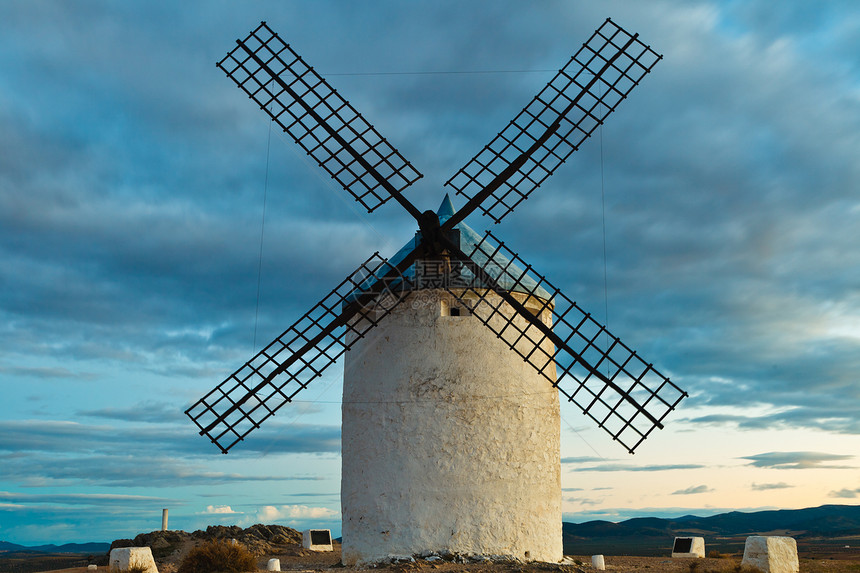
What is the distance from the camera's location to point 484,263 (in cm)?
1223

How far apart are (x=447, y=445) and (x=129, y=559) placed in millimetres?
4857

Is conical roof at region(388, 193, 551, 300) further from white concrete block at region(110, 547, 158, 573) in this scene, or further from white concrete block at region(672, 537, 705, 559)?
white concrete block at region(672, 537, 705, 559)

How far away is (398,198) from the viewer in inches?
478

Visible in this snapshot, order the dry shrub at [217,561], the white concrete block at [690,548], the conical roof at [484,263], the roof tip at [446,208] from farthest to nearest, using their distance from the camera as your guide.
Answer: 1. the white concrete block at [690,548]
2. the roof tip at [446,208]
3. the conical roof at [484,263]
4. the dry shrub at [217,561]

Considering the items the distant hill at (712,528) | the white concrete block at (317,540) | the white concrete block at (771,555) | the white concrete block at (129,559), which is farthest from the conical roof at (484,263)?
the distant hill at (712,528)

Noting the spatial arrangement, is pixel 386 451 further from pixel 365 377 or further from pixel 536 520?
pixel 536 520

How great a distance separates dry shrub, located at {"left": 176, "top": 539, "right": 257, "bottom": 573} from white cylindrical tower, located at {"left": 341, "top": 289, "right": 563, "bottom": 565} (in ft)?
5.15

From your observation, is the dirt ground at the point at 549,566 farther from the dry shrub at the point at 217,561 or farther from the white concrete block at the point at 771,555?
the dry shrub at the point at 217,561

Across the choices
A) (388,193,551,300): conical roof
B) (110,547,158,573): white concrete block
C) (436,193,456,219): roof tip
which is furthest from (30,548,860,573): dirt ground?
(436,193,456,219): roof tip

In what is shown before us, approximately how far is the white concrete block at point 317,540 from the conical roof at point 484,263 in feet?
24.4

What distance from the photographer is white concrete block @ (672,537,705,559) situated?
1520cm

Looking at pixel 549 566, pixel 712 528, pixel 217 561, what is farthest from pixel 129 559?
pixel 712 528

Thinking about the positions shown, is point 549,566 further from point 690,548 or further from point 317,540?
point 317,540

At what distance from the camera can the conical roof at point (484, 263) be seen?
39.5 feet
